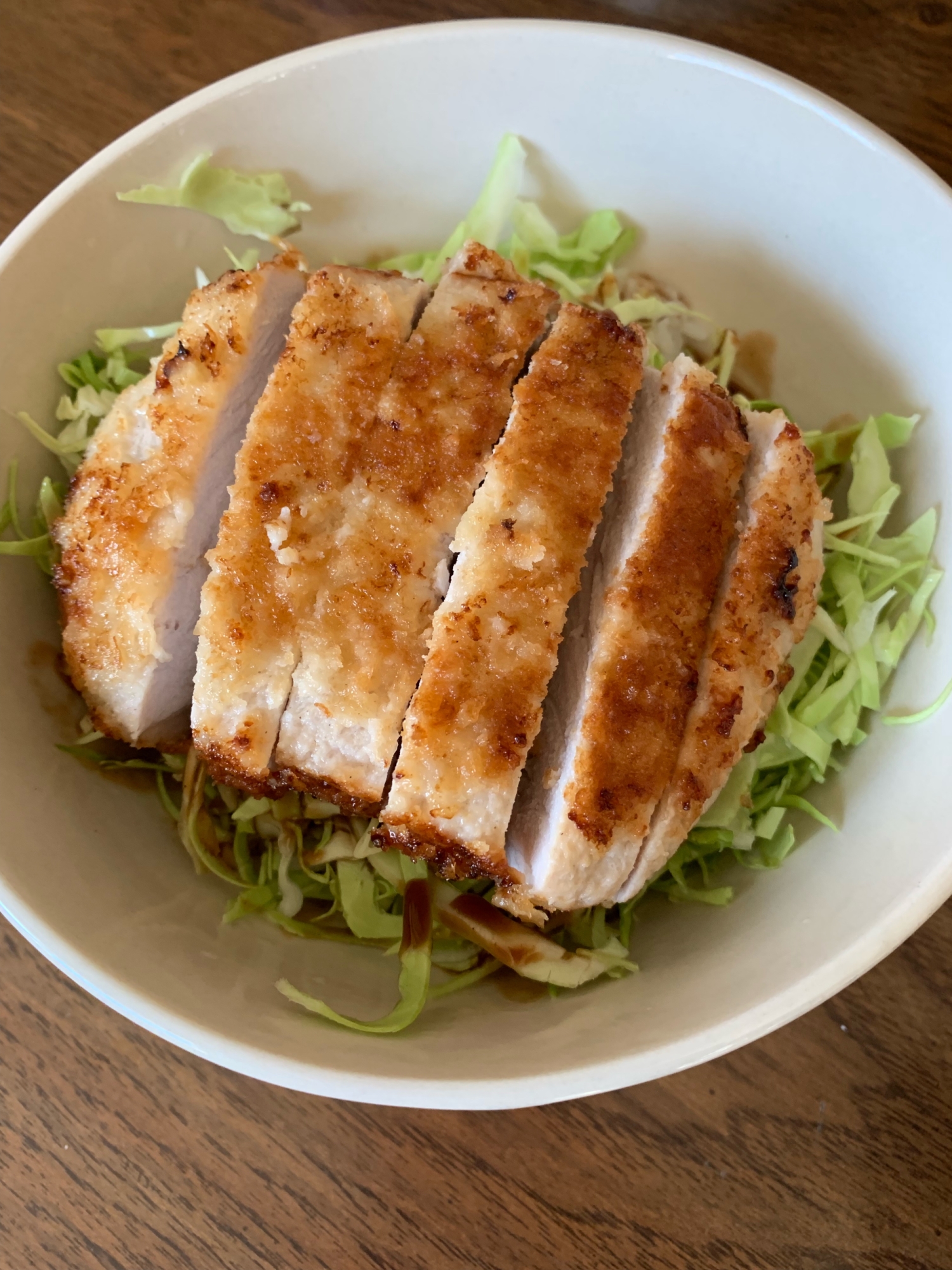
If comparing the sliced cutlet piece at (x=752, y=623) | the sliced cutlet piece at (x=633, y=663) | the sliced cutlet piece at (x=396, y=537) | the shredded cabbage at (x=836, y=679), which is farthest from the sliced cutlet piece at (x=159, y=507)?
the shredded cabbage at (x=836, y=679)

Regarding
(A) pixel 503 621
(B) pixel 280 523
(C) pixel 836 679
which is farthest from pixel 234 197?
(C) pixel 836 679

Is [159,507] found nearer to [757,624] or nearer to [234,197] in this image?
[234,197]

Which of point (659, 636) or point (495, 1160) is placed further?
point (495, 1160)

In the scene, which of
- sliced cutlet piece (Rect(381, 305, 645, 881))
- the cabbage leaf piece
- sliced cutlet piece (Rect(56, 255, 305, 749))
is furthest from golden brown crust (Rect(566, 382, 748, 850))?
sliced cutlet piece (Rect(56, 255, 305, 749))

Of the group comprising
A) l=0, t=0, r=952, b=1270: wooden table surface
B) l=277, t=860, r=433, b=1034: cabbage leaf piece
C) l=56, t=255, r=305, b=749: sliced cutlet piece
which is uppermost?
l=56, t=255, r=305, b=749: sliced cutlet piece

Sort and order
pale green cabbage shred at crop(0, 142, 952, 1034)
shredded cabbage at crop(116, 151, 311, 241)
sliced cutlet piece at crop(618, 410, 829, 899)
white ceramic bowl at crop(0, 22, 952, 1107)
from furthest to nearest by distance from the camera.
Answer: shredded cabbage at crop(116, 151, 311, 241)
pale green cabbage shred at crop(0, 142, 952, 1034)
sliced cutlet piece at crop(618, 410, 829, 899)
white ceramic bowl at crop(0, 22, 952, 1107)

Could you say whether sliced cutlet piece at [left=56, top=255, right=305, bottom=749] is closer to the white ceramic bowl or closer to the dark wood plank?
the white ceramic bowl
